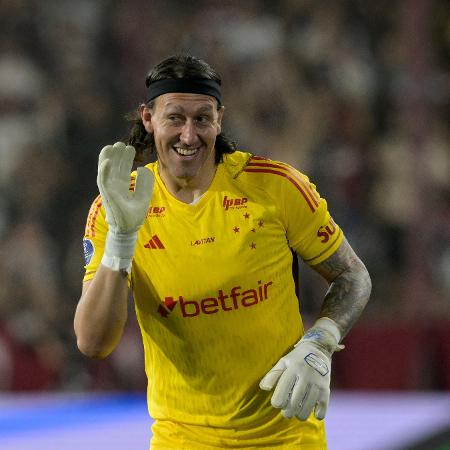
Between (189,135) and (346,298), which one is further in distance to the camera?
(346,298)

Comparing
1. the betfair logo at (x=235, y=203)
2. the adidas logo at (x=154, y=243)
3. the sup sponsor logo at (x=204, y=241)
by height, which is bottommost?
the sup sponsor logo at (x=204, y=241)

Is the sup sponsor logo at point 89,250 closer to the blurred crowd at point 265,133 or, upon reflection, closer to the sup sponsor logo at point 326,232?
the sup sponsor logo at point 326,232

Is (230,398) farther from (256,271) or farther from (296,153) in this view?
(296,153)

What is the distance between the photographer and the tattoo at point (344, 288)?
3.83 meters

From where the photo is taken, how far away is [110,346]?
354cm

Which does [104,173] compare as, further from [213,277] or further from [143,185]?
[213,277]

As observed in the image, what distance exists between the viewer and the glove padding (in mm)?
3477

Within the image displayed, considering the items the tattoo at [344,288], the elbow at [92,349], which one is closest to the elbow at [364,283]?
the tattoo at [344,288]

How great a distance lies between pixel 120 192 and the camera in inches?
138

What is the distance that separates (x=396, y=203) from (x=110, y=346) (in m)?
5.32

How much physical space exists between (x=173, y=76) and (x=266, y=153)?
17.2 ft

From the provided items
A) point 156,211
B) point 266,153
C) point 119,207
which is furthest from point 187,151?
point 266,153

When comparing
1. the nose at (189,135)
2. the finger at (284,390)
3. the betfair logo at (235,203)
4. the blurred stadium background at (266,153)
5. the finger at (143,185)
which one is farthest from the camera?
the blurred stadium background at (266,153)

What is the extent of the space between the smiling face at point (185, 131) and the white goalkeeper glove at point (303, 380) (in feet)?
2.38
